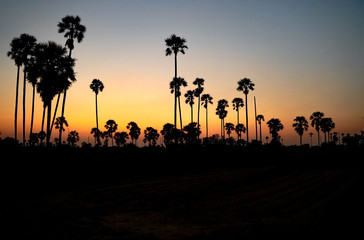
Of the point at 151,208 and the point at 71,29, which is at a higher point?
the point at 71,29

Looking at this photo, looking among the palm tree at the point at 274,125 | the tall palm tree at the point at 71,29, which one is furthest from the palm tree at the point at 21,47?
the palm tree at the point at 274,125

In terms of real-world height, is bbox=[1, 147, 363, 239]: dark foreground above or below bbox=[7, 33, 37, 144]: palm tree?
below

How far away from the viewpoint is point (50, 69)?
26.7 metres

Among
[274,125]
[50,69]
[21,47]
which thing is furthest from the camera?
[274,125]

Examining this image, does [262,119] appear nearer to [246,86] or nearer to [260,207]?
[246,86]

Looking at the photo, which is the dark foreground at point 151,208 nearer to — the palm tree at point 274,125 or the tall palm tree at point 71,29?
the tall palm tree at point 71,29

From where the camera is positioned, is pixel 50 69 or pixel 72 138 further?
pixel 72 138

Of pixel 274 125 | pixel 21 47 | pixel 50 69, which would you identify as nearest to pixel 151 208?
pixel 50 69

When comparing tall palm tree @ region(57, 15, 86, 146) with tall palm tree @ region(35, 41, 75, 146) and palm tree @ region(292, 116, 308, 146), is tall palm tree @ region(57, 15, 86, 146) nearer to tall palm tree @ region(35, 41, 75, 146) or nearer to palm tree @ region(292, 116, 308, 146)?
tall palm tree @ region(35, 41, 75, 146)

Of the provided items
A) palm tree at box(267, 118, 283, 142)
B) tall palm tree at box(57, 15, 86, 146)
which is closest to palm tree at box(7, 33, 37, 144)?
tall palm tree at box(57, 15, 86, 146)

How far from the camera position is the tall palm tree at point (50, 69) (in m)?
26.3

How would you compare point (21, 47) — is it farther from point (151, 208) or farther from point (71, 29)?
point (151, 208)

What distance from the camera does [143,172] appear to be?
26469 mm

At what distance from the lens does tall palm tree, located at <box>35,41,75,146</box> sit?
2628 cm
